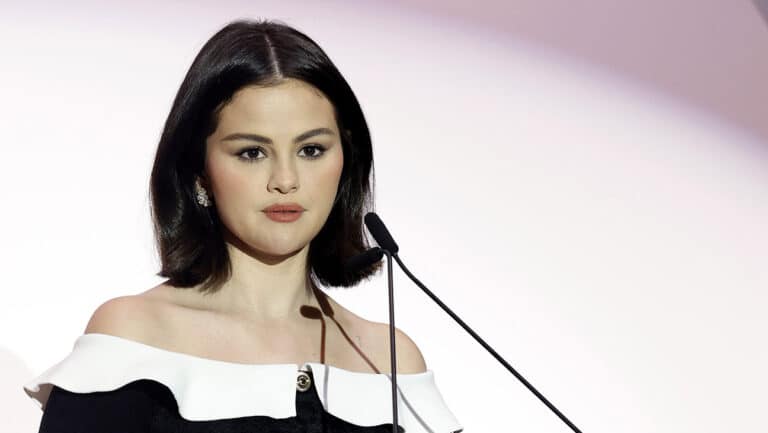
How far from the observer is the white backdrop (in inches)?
138

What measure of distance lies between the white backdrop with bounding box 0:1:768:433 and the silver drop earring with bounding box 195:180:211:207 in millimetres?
739

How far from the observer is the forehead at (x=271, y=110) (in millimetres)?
2570

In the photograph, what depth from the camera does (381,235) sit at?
2.25 metres

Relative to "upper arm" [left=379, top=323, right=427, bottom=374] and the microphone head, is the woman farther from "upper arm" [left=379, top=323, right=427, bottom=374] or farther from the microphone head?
the microphone head

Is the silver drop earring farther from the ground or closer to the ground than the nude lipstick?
farther from the ground

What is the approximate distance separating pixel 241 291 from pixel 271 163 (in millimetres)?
286

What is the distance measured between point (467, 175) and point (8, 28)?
3.84 ft

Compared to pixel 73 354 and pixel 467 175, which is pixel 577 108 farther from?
pixel 73 354

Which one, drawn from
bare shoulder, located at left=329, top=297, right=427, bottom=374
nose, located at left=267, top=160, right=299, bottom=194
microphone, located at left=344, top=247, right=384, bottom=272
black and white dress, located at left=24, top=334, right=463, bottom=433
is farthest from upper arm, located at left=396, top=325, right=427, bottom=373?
microphone, located at left=344, top=247, right=384, bottom=272

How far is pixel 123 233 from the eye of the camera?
322 centimetres

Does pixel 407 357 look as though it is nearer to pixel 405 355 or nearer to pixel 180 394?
pixel 405 355

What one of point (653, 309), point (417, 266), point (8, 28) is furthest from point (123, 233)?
point (653, 309)

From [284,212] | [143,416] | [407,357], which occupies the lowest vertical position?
[143,416]

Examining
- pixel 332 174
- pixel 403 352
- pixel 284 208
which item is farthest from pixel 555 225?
pixel 284 208
